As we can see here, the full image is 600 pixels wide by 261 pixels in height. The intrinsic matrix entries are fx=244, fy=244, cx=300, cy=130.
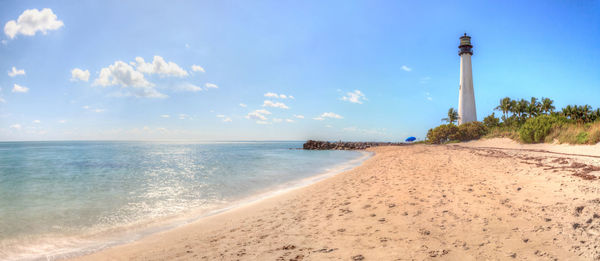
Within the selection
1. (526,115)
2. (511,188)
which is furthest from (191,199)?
(526,115)

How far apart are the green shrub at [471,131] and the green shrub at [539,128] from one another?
62.9 feet

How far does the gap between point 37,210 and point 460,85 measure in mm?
71904

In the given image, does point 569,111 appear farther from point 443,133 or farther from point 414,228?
point 414,228

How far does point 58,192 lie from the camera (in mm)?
11883

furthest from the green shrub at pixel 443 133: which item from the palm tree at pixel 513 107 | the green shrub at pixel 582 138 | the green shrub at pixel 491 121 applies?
the green shrub at pixel 582 138

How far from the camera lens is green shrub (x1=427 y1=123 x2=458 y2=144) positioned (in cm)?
5238

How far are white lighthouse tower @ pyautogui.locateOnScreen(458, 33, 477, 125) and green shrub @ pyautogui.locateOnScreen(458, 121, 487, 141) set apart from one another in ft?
24.0

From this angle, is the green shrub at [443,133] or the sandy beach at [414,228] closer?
the sandy beach at [414,228]

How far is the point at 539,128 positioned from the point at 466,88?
3421 cm

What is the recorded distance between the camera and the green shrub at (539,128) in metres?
27.3

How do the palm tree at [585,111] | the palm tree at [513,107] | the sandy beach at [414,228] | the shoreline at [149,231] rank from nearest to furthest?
the sandy beach at [414,228]
the shoreline at [149,231]
the palm tree at [585,111]
the palm tree at [513,107]

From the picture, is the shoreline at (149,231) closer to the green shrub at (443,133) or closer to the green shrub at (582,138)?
the green shrub at (582,138)

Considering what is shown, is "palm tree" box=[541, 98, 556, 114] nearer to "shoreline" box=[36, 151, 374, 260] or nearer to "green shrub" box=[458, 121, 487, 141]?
"green shrub" box=[458, 121, 487, 141]

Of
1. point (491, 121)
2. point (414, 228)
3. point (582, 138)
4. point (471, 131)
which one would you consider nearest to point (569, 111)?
point (491, 121)
